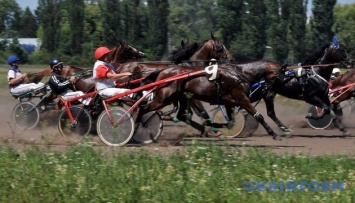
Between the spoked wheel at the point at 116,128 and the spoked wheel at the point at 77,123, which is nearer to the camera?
the spoked wheel at the point at 116,128

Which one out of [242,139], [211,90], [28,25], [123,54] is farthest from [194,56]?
[28,25]

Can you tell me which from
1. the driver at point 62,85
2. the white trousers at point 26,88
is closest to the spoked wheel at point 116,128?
the driver at point 62,85

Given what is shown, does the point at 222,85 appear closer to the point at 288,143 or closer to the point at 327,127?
the point at 288,143

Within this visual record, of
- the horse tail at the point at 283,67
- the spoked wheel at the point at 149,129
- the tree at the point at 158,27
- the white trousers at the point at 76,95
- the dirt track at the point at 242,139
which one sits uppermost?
the tree at the point at 158,27

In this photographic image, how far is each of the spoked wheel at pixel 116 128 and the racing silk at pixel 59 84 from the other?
2.11m

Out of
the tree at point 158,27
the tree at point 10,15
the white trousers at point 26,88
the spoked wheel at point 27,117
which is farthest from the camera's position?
the tree at point 10,15

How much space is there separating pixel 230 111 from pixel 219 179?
534 centimetres

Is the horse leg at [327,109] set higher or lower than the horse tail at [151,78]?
lower

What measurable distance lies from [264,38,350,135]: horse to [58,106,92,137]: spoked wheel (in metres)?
3.38

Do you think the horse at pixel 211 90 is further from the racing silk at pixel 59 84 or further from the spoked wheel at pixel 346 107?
the spoked wheel at pixel 346 107

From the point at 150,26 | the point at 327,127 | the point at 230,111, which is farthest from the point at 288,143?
the point at 150,26

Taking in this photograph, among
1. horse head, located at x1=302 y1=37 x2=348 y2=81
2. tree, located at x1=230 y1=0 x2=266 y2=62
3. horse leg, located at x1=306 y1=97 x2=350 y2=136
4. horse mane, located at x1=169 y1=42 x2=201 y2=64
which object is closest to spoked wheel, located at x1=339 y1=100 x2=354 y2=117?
horse head, located at x1=302 y1=37 x2=348 y2=81

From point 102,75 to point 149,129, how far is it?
1.21 metres

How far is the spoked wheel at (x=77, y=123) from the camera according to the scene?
12578 mm
